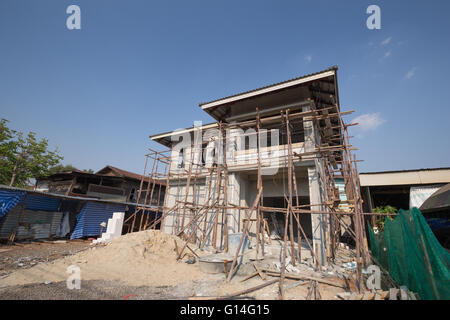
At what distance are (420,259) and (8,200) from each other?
56.5ft

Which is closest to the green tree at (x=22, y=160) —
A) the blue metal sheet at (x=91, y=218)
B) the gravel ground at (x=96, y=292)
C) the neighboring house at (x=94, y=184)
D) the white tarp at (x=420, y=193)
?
the neighboring house at (x=94, y=184)

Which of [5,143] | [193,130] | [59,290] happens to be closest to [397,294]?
[59,290]

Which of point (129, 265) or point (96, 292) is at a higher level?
point (129, 265)

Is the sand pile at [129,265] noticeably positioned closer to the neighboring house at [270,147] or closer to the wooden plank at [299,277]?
the wooden plank at [299,277]

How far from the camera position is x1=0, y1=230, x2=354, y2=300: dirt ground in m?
5.11

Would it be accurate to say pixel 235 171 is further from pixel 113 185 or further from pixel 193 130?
pixel 113 185

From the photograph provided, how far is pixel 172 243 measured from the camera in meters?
9.61

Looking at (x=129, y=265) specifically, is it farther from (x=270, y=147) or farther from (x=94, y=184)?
(x=94, y=184)

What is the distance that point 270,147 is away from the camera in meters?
11.5

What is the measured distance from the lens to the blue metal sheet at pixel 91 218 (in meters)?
14.0

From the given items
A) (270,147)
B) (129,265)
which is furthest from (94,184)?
(270,147)

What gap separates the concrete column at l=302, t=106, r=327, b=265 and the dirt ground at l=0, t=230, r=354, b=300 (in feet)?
7.62

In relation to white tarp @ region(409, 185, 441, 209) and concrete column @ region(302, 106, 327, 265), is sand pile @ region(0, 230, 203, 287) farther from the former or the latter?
white tarp @ region(409, 185, 441, 209)
